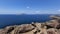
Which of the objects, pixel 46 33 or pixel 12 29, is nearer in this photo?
pixel 46 33

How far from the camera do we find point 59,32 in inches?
384

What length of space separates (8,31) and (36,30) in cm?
280

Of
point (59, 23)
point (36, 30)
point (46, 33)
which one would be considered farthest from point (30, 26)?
point (59, 23)

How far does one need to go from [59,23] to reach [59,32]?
196 cm

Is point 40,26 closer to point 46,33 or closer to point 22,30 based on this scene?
point 46,33

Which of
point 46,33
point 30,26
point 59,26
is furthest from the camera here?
point 59,26

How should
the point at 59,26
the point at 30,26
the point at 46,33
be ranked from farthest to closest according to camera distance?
the point at 59,26, the point at 30,26, the point at 46,33

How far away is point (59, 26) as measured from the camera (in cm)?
1116

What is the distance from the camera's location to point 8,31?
1024 cm

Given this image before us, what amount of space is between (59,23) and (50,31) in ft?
8.41

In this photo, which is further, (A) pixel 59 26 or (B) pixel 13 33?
(A) pixel 59 26

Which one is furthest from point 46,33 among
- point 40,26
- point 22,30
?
point 22,30

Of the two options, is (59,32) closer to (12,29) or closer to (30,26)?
(30,26)

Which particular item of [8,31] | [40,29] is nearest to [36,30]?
[40,29]
